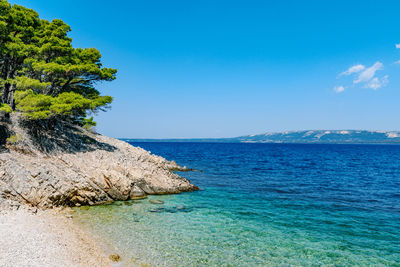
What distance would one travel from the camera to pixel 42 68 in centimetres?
2408

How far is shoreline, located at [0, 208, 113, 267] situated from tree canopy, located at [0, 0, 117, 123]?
11748mm

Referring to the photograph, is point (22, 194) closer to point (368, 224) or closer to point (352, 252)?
point (352, 252)

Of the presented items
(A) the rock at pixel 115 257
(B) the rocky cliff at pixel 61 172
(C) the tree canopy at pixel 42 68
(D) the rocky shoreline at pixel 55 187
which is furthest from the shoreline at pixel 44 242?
(C) the tree canopy at pixel 42 68

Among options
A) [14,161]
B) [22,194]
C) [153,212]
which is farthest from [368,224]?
[14,161]

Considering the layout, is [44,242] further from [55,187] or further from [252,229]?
[252,229]

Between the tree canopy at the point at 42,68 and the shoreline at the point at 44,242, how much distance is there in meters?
11.7

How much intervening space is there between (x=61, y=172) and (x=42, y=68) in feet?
38.8

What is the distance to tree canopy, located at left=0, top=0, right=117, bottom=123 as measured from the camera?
2217cm

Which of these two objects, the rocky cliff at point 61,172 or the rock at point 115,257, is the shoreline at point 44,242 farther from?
the rocky cliff at point 61,172

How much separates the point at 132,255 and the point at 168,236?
112 inches

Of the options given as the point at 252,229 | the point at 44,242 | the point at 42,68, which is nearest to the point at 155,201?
the point at 252,229

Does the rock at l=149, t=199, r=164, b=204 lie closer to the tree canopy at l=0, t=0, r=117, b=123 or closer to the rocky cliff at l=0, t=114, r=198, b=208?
the rocky cliff at l=0, t=114, r=198, b=208

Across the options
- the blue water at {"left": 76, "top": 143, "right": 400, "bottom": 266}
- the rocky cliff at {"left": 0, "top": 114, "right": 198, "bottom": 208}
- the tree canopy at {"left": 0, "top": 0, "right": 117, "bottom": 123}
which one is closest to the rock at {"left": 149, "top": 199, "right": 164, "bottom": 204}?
the blue water at {"left": 76, "top": 143, "right": 400, "bottom": 266}

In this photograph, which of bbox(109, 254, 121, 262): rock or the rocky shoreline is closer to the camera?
the rocky shoreline
